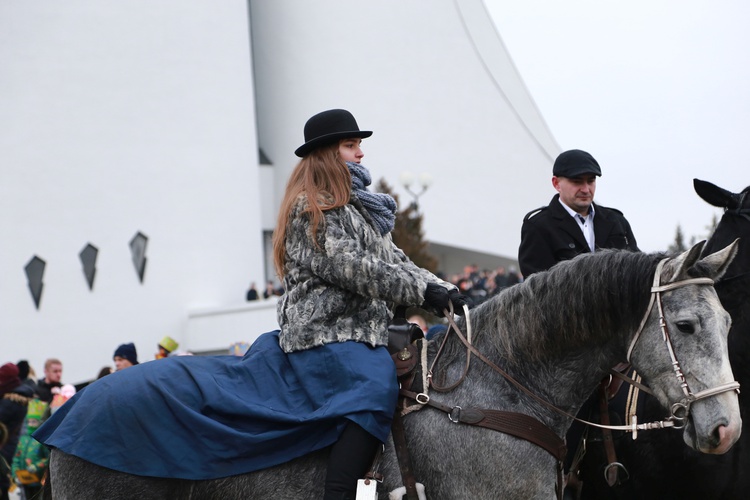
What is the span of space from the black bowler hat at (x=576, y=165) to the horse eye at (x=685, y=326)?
5.82 ft

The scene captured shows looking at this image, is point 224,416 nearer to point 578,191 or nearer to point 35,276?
point 578,191

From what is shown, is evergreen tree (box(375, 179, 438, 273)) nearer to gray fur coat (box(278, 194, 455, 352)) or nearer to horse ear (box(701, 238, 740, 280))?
gray fur coat (box(278, 194, 455, 352))

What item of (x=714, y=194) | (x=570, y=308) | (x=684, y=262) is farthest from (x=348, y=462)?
(x=714, y=194)

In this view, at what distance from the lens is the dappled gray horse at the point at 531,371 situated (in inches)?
141

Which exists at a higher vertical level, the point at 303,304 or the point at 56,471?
the point at 303,304

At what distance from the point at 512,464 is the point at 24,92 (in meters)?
22.6

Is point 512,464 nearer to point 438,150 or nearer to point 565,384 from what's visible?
point 565,384

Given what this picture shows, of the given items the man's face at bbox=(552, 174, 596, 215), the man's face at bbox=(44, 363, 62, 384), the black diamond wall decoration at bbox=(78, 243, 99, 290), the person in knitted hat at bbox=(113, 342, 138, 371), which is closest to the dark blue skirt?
the man's face at bbox=(552, 174, 596, 215)

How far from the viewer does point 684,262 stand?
3.53 meters

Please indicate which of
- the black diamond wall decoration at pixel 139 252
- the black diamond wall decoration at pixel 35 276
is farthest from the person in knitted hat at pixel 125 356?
the black diamond wall decoration at pixel 139 252

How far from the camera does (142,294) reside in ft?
87.4

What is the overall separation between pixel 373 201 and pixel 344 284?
16.7 inches

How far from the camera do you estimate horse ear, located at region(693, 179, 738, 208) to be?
4.86 metres

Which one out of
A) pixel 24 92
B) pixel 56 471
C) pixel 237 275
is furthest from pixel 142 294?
pixel 56 471
